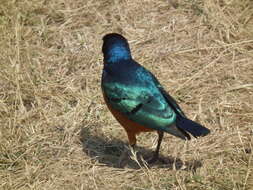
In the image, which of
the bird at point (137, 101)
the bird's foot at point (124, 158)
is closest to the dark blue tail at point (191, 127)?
the bird at point (137, 101)

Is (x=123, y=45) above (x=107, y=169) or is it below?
above

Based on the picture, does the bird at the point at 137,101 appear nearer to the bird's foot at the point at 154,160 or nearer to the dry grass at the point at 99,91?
the bird's foot at the point at 154,160

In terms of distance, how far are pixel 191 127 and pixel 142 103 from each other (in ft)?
1.59

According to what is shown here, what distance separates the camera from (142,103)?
5.33 m

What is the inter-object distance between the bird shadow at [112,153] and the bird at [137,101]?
0.31ft

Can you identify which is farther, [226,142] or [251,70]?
[251,70]

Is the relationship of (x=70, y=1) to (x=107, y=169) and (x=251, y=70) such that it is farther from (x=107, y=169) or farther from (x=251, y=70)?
(x=107, y=169)

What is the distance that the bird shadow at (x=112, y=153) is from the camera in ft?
18.2

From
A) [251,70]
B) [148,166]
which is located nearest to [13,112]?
[148,166]

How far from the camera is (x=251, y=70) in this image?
693 cm

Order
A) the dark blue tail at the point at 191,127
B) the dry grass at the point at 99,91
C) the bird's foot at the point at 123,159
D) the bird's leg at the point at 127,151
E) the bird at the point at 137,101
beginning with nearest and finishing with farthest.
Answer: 1. the dark blue tail at the point at 191,127
2. the bird at the point at 137,101
3. the dry grass at the point at 99,91
4. the bird's leg at the point at 127,151
5. the bird's foot at the point at 123,159

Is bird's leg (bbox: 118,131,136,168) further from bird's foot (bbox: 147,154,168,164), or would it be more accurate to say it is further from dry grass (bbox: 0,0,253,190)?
bird's foot (bbox: 147,154,168,164)

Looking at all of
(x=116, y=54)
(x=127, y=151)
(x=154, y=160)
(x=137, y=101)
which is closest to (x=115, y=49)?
(x=116, y=54)

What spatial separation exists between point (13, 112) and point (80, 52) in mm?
1421
